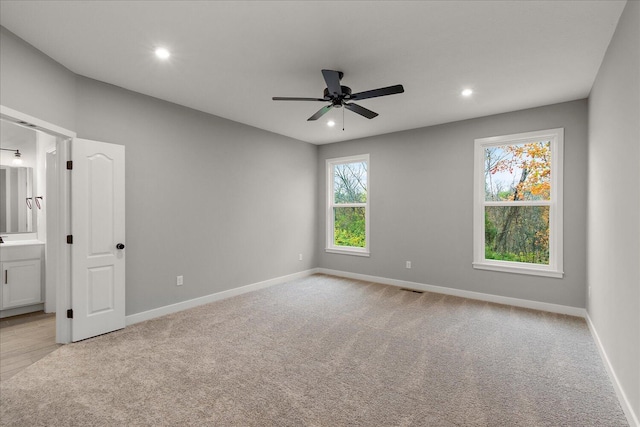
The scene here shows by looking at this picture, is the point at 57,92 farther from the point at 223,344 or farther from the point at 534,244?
the point at 534,244

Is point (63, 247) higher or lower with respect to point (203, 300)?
higher

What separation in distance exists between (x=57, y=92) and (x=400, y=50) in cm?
316

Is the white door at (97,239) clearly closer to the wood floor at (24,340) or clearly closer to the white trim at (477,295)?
the wood floor at (24,340)

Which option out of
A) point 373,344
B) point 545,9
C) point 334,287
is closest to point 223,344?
point 373,344

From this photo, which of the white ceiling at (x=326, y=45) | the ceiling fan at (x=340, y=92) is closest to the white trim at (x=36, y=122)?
the white ceiling at (x=326, y=45)

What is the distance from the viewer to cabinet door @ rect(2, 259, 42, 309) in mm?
3842

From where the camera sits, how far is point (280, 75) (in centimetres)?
317

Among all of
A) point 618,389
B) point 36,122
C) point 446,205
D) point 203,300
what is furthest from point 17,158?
point 618,389

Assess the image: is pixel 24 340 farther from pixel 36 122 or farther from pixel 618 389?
pixel 618 389

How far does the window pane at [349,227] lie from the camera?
6016mm

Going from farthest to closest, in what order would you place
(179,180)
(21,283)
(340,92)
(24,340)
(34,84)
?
(179,180) → (21,283) → (24,340) → (340,92) → (34,84)

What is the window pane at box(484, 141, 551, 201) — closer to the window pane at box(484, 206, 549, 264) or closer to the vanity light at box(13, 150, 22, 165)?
the window pane at box(484, 206, 549, 264)

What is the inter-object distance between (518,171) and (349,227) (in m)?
2.98

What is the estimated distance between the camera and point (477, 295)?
4.61 meters
